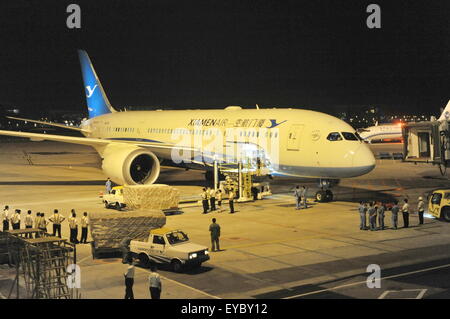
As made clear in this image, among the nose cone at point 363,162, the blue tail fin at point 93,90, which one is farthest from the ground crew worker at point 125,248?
the blue tail fin at point 93,90

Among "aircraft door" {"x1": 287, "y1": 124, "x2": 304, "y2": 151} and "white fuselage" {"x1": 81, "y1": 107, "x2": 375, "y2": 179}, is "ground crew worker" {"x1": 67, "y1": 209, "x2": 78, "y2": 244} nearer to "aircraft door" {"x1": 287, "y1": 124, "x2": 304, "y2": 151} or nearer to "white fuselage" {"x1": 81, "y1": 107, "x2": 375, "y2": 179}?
"white fuselage" {"x1": 81, "y1": 107, "x2": 375, "y2": 179}

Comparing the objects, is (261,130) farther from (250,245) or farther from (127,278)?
(127,278)

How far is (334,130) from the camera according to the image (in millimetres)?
29703

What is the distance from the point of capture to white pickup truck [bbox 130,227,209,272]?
17891 mm

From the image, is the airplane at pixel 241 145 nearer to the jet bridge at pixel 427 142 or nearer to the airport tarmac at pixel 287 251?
the airport tarmac at pixel 287 251

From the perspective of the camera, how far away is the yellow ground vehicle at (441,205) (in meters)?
26.5

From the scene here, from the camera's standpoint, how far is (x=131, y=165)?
34062 millimetres

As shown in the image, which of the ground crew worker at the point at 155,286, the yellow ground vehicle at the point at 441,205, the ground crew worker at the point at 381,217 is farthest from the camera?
the yellow ground vehicle at the point at 441,205

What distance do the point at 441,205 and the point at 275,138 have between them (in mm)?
9433

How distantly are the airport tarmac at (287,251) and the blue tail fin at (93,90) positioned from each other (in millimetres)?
13162

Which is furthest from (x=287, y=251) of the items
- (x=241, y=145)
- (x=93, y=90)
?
(x=93, y=90)

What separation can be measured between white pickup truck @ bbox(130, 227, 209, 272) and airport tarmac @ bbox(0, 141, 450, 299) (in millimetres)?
381

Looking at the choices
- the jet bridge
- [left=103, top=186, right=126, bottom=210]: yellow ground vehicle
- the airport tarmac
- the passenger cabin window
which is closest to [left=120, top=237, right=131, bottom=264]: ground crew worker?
the airport tarmac

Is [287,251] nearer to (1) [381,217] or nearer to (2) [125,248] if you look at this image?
(2) [125,248]
